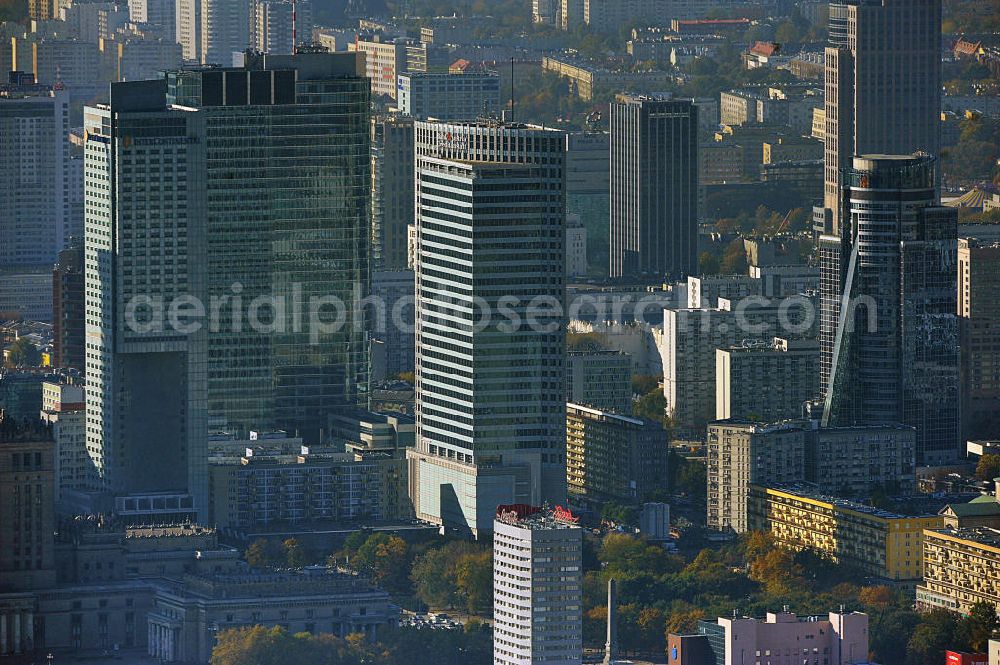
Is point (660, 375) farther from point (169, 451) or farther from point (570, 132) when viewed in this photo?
point (570, 132)

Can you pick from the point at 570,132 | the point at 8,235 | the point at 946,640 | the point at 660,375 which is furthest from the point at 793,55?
the point at 946,640

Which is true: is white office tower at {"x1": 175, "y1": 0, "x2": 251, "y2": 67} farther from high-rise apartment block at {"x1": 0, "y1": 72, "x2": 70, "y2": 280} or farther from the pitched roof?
the pitched roof

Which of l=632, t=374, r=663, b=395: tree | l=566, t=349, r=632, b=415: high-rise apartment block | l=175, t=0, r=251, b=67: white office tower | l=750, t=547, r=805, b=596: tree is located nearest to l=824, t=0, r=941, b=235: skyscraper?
l=632, t=374, r=663, b=395: tree

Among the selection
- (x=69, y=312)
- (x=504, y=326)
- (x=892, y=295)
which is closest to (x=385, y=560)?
(x=504, y=326)

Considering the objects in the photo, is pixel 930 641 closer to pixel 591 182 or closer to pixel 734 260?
pixel 734 260

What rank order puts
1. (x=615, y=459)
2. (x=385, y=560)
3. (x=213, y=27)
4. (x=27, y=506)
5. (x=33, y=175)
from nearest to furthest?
(x=27, y=506) → (x=385, y=560) → (x=615, y=459) → (x=33, y=175) → (x=213, y=27)

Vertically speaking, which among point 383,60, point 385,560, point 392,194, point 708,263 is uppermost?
point 383,60

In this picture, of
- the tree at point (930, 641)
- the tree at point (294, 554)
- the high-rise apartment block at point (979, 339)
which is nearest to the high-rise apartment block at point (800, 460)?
the high-rise apartment block at point (979, 339)
